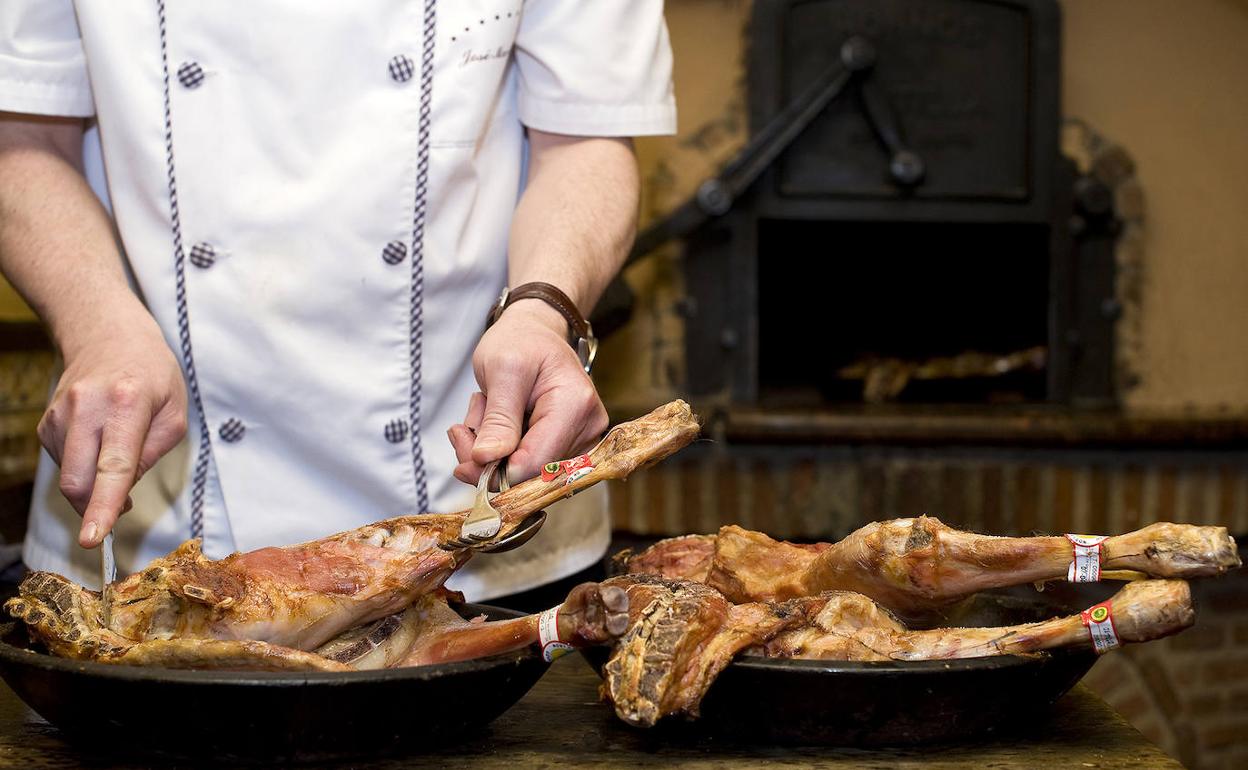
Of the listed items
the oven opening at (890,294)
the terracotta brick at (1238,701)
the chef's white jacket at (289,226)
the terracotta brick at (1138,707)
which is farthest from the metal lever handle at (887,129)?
the chef's white jacket at (289,226)

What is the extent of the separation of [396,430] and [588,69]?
0.45 m

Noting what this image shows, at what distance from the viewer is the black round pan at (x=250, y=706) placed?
75 cm

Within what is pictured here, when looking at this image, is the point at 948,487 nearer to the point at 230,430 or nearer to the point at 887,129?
the point at 887,129

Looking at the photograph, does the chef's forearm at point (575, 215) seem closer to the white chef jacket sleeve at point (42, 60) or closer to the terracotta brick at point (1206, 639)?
the white chef jacket sleeve at point (42, 60)

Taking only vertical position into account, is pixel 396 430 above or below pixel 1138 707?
above

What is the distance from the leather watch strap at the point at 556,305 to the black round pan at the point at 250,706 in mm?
446


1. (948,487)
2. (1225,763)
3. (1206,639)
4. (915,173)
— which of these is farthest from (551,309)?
(1225,763)

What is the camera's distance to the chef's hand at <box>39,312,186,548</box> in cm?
98

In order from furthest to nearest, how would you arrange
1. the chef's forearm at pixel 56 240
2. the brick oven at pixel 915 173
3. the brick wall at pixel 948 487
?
the brick oven at pixel 915 173 < the brick wall at pixel 948 487 < the chef's forearm at pixel 56 240

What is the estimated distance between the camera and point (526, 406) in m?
1.07

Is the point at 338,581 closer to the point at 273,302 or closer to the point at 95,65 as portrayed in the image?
the point at 273,302

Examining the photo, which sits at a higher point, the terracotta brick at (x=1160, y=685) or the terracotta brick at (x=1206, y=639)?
the terracotta brick at (x=1206, y=639)

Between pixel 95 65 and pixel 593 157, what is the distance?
1.74ft

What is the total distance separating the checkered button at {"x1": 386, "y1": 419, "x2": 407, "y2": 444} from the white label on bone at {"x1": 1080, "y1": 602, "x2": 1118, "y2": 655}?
2.43 ft
